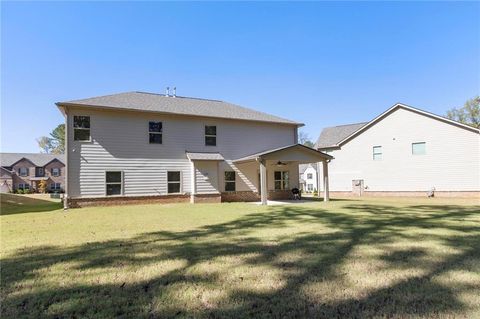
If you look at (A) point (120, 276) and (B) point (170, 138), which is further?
(B) point (170, 138)

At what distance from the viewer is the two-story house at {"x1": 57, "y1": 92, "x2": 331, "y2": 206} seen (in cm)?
1652

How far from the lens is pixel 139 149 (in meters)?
17.8

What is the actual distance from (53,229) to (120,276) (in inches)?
220

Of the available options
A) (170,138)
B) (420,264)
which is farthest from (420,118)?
(420,264)

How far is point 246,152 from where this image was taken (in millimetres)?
20859

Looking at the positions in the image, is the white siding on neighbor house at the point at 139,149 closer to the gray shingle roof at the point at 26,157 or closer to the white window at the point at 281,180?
the white window at the point at 281,180

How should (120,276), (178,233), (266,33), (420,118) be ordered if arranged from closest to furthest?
(120,276)
(178,233)
(266,33)
(420,118)

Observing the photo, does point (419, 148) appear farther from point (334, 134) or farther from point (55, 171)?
point (55, 171)

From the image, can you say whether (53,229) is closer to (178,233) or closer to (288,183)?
(178,233)

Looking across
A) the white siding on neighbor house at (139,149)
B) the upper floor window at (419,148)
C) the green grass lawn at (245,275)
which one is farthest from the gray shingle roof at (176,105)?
the green grass lawn at (245,275)

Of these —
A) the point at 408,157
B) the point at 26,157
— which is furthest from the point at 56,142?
the point at 408,157

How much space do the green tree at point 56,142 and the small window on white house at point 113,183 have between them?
5866 cm

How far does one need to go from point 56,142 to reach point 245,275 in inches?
3433

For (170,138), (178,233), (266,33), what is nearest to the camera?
(178,233)
